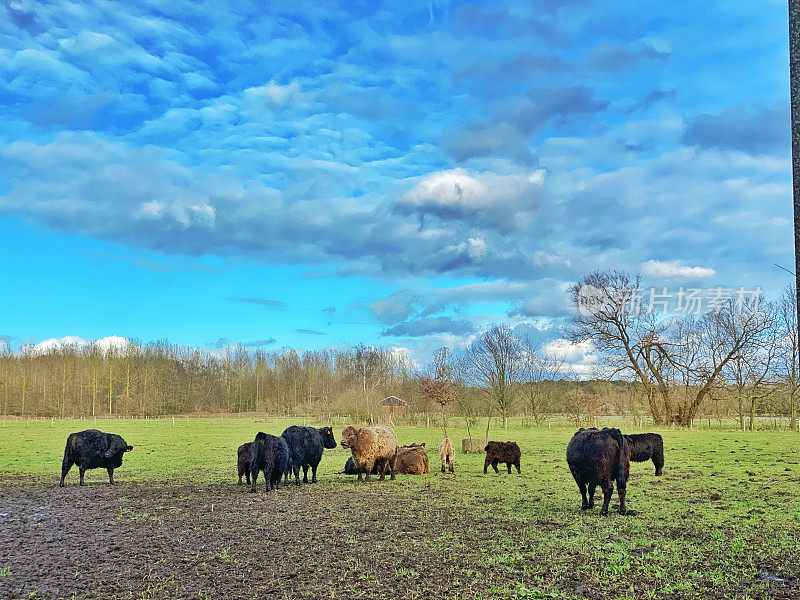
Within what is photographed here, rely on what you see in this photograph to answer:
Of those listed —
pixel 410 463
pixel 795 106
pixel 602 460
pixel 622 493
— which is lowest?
pixel 410 463

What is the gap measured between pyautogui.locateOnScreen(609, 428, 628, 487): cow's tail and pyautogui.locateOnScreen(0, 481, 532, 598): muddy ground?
239 cm

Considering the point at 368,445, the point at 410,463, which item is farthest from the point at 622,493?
the point at 410,463

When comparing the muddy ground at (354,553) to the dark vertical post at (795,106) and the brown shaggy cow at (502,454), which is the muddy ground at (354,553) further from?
the brown shaggy cow at (502,454)

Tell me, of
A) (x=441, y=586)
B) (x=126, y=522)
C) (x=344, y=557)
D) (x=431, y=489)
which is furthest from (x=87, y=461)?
(x=441, y=586)

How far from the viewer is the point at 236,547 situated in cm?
867

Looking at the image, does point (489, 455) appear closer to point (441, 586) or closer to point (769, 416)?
point (441, 586)

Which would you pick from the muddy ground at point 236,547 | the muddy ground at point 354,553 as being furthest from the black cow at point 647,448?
the muddy ground at point 236,547

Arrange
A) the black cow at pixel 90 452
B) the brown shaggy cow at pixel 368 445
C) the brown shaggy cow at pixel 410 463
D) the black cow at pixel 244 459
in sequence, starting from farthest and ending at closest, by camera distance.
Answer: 1. the brown shaggy cow at pixel 410 463
2. the brown shaggy cow at pixel 368 445
3. the black cow at pixel 90 452
4. the black cow at pixel 244 459

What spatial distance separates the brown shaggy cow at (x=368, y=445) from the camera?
653 inches

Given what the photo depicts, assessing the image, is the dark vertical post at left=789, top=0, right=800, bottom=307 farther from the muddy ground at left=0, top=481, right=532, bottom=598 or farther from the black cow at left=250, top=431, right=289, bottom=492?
the black cow at left=250, top=431, right=289, bottom=492

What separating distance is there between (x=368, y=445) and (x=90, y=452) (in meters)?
7.62

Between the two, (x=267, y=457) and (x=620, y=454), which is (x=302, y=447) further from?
(x=620, y=454)

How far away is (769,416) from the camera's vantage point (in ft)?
168

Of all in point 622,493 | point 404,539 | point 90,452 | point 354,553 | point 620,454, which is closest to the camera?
point 354,553
